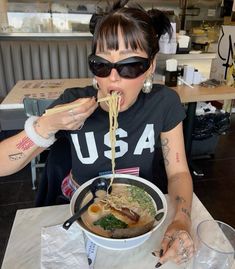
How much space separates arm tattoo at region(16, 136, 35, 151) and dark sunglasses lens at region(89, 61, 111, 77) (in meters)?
0.35

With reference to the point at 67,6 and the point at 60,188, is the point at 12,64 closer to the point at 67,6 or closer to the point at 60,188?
the point at 67,6

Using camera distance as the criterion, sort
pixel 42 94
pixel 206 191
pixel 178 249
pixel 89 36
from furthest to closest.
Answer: pixel 89 36
pixel 206 191
pixel 42 94
pixel 178 249

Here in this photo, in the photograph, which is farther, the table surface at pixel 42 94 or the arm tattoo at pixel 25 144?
the table surface at pixel 42 94

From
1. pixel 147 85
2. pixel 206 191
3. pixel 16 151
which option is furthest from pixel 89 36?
pixel 16 151

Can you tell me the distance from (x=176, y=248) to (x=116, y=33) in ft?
2.42

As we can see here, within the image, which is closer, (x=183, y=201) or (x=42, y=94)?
(x=183, y=201)

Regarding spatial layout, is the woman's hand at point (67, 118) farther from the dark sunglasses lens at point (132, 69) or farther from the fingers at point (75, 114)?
the dark sunglasses lens at point (132, 69)

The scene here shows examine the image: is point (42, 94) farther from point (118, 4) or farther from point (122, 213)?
point (122, 213)

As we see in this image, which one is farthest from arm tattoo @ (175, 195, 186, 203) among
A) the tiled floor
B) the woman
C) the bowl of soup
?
the tiled floor

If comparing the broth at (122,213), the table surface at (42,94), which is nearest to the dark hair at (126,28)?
the broth at (122,213)

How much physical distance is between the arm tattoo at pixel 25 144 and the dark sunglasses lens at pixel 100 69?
0.35 metres

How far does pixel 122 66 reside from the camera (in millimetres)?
923

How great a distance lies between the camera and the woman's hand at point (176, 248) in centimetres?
71

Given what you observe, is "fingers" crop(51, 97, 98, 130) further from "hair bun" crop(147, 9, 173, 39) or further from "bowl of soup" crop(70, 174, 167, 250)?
"hair bun" crop(147, 9, 173, 39)
